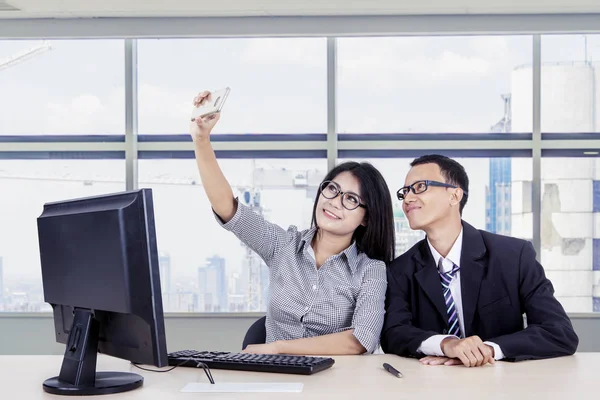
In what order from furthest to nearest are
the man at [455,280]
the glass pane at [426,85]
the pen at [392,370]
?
1. the glass pane at [426,85]
2. the man at [455,280]
3. the pen at [392,370]

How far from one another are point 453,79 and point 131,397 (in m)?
4.18

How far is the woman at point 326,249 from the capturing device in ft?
8.55

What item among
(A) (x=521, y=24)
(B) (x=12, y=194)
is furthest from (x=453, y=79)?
(B) (x=12, y=194)

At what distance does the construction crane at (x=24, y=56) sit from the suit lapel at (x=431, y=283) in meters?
3.99

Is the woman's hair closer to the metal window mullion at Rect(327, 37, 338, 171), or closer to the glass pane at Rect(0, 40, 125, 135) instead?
the metal window mullion at Rect(327, 37, 338, 171)

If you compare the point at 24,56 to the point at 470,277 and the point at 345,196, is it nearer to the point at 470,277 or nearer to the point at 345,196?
the point at 345,196

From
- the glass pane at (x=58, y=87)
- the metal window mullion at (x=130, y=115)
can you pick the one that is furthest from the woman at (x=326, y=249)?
the glass pane at (x=58, y=87)

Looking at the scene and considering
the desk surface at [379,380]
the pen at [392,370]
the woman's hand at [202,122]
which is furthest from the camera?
the woman's hand at [202,122]

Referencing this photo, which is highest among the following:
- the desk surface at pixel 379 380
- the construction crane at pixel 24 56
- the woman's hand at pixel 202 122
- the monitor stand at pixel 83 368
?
the construction crane at pixel 24 56

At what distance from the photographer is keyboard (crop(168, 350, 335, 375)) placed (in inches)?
76.4

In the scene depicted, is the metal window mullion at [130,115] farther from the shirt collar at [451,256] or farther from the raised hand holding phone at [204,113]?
the shirt collar at [451,256]

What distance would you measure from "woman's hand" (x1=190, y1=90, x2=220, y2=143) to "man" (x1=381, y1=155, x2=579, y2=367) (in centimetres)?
84

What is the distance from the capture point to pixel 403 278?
2623mm

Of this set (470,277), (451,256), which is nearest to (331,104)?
(451,256)
